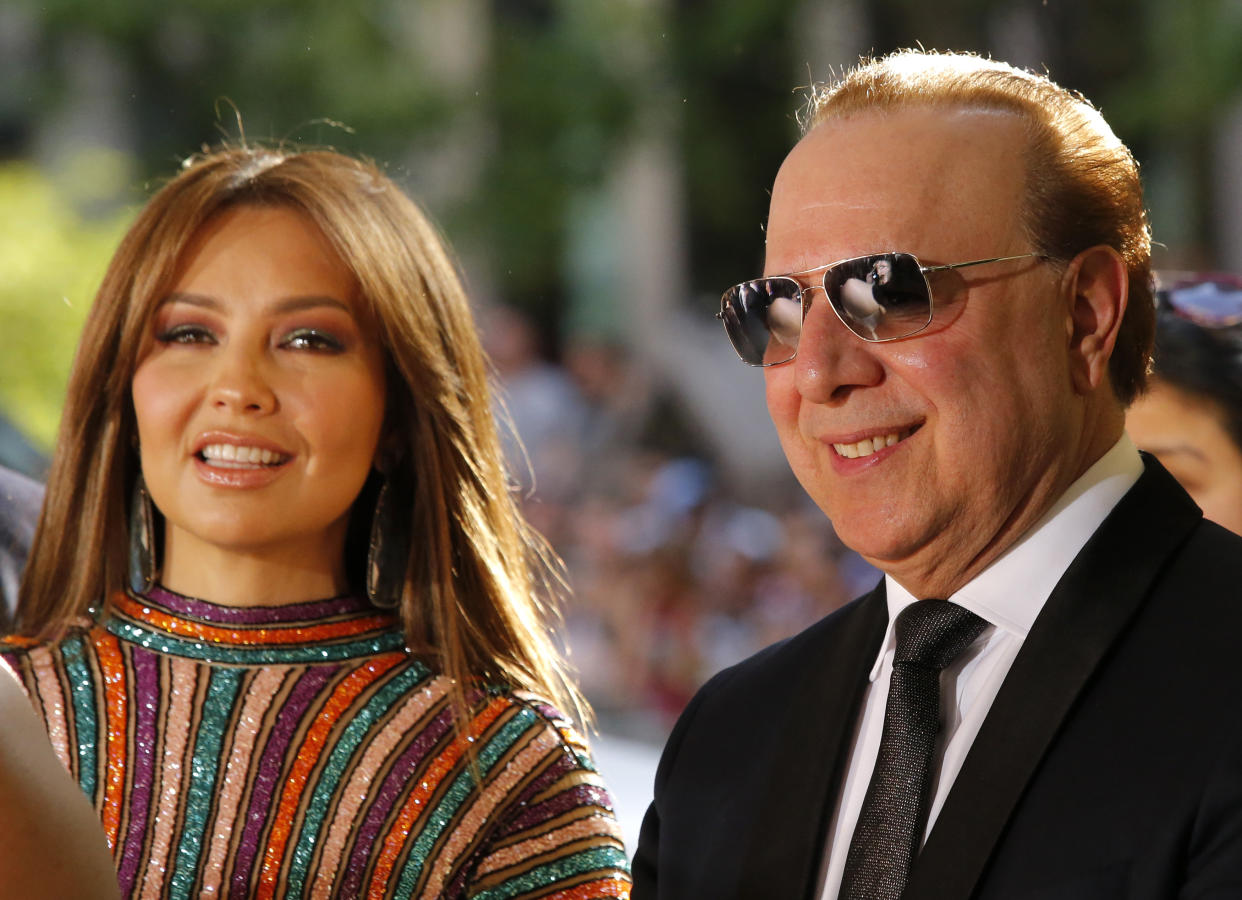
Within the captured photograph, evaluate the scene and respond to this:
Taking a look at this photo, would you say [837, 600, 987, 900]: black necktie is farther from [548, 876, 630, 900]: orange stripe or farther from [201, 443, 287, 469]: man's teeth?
[201, 443, 287, 469]: man's teeth

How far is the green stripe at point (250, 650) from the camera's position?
2154 millimetres

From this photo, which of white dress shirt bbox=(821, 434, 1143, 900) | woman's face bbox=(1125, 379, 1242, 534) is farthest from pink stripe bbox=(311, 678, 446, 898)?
woman's face bbox=(1125, 379, 1242, 534)

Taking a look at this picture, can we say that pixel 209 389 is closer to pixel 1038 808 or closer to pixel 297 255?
pixel 297 255

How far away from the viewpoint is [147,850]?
6.68 feet

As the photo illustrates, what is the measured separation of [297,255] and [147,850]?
0.85 meters

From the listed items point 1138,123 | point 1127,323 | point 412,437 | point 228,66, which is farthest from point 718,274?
point 1127,323

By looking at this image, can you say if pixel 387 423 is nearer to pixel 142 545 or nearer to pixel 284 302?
pixel 284 302

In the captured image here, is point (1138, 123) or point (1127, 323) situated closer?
point (1127, 323)

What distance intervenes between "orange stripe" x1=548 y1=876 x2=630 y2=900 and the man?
1.05ft

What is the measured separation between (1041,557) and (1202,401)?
724 mm

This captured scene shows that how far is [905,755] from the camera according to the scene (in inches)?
63.3

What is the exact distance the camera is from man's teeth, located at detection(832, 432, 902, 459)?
162 centimetres

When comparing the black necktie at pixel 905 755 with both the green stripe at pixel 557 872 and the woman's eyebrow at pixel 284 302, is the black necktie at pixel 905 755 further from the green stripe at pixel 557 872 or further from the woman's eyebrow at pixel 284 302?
the woman's eyebrow at pixel 284 302

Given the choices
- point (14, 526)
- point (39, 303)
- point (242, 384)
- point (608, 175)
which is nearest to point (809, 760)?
point (242, 384)
